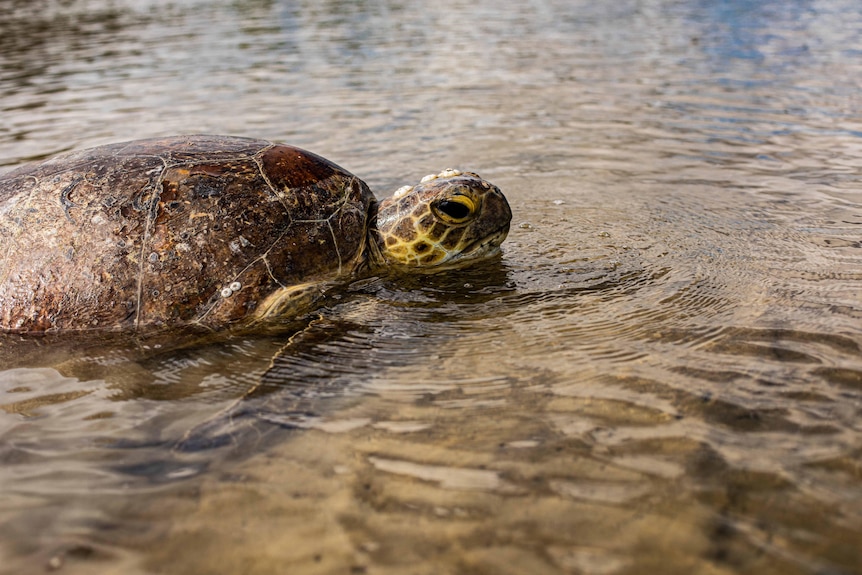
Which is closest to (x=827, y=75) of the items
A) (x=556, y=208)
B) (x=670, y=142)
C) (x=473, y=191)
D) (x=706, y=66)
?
(x=706, y=66)

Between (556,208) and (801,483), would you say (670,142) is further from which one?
(801,483)

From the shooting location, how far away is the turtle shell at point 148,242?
12.9 ft

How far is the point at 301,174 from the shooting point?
4.50 meters

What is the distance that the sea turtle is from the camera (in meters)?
3.94

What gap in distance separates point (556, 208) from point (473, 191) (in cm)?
128

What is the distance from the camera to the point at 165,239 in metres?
3.99

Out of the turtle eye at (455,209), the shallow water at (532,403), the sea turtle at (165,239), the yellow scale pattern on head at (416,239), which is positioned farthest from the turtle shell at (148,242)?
the turtle eye at (455,209)

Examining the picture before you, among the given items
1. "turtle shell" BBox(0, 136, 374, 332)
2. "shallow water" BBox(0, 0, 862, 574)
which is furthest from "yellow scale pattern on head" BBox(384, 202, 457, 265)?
"turtle shell" BBox(0, 136, 374, 332)

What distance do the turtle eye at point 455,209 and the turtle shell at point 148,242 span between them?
98 centimetres

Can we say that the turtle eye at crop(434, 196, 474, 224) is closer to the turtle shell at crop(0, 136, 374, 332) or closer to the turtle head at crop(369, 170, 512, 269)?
the turtle head at crop(369, 170, 512, 269)

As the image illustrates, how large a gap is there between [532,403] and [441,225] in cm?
213

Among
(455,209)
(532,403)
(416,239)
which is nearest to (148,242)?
(416,239)

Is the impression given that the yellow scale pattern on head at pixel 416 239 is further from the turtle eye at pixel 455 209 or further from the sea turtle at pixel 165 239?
the sea turtle at pixel 165 239

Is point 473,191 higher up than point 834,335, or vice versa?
point 473,191
